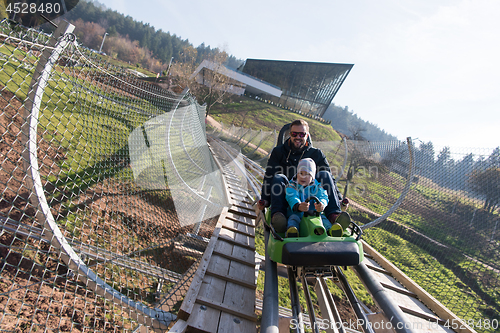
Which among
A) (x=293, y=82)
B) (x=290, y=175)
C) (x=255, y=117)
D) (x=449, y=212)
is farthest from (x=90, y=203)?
(x=293, y=82)

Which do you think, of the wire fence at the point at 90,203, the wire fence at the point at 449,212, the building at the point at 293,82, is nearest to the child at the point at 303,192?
the wire fence at the point at 90,203

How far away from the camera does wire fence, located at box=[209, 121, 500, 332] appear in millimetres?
3234

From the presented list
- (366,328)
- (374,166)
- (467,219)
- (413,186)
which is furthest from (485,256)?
(366,328)

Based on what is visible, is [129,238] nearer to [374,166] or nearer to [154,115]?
[154,115]

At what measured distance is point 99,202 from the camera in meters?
4.45

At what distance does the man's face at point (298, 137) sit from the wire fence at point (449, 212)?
1.76 metres

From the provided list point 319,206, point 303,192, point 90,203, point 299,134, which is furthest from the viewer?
point 90,203

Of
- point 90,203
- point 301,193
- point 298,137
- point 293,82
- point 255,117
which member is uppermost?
point 293,82

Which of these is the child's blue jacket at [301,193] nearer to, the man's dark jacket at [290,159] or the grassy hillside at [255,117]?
the man's dark jacket at [290,159]

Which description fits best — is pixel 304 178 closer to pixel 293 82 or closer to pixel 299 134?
pixel 299 134

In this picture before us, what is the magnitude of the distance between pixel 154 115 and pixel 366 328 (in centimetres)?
555

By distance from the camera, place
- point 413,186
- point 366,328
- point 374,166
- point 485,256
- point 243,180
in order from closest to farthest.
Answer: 1. point 366,328
2. point 485,256
3. point 413,186
4. point 374,166
5. point 243,180

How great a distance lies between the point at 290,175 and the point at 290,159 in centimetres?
21

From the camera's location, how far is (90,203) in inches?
167
